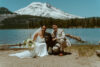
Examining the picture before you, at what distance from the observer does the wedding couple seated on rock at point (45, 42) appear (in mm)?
7898

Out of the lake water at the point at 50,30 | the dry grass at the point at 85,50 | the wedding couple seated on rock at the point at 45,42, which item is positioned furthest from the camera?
the lake water at the point at 50,30

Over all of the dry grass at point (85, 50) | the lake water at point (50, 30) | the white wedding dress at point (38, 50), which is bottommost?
the lake water at point (50, 30)

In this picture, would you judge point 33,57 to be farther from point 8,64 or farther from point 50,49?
point 8,64

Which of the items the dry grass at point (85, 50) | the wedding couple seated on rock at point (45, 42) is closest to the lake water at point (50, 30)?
the dry grass at point (85, 50)

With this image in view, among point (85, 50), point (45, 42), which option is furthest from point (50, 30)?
point (45, 42)

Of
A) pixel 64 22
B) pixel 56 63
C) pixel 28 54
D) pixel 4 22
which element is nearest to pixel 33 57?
pixel 28 54

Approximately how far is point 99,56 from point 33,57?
245cm

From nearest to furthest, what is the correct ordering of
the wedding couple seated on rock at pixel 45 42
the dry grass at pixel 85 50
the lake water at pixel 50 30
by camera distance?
1. the wedding couple seated on rock at pixel 45 42
2. the dry grass at pixel 85 50
3. the lake water at pixel 50 30

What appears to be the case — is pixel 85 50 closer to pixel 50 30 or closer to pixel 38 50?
pixel 38 50

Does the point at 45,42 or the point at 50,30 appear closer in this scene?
the point at 45,42

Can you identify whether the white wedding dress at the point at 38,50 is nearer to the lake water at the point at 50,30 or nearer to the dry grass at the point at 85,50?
the dry grass at the point at 85,50

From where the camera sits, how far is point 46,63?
21.4 ft

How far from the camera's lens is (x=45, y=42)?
811cm

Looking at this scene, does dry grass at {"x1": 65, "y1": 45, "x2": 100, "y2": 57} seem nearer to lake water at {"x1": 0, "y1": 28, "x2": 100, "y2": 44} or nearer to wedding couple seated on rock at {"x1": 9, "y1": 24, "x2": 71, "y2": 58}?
wedding couple seated on rock at {"x1": 9, "y1": 24, "x2": 71, "y2": 58}
